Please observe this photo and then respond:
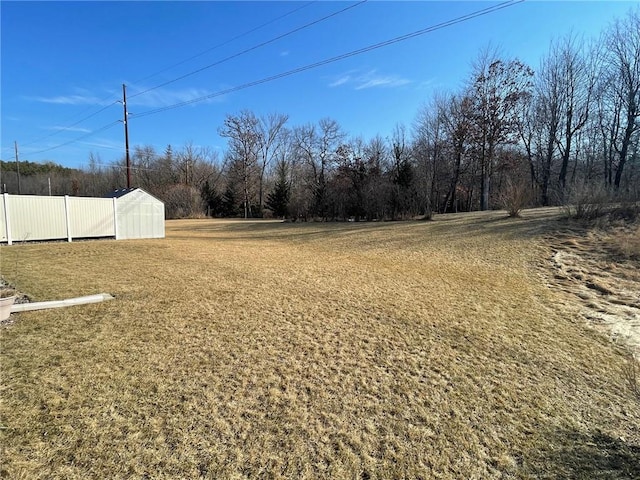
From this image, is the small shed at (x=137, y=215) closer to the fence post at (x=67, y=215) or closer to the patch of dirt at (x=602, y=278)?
the fence post at (x=67, y=215)

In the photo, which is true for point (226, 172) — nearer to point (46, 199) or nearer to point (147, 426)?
point (46, 199)

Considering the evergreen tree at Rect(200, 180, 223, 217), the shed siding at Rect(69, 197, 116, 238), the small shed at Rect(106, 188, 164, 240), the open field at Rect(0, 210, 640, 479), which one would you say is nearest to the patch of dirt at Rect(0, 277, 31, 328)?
the open field at Rect(0, 210, 640, 479)

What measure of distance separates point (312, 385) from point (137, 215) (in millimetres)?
14016

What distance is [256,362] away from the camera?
3312 mm

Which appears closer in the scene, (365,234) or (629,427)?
(629,427)

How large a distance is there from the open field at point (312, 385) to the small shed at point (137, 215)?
769 centimetres

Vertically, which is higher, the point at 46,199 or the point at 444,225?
the point at 46,199

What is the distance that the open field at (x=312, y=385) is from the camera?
205cm

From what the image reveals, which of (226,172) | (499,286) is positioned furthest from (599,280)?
(226,172)

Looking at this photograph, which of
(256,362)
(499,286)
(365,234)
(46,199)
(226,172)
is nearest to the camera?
(256,362)

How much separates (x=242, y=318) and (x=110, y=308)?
7.12ft

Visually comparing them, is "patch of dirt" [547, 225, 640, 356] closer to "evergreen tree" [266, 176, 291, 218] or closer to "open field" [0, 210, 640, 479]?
"open field" [0, 210, 640, 479]

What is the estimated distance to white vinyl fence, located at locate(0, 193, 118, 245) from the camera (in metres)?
10.8

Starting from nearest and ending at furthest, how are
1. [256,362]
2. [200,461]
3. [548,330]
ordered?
[200,461] → [256,362] → [548,330]
